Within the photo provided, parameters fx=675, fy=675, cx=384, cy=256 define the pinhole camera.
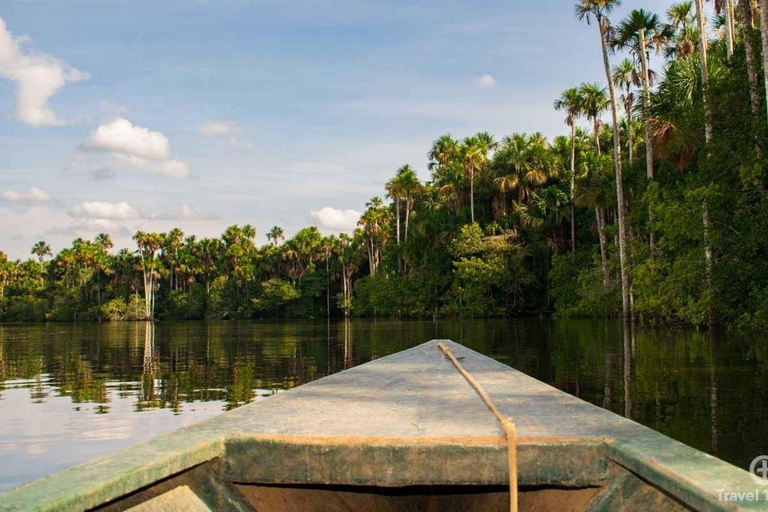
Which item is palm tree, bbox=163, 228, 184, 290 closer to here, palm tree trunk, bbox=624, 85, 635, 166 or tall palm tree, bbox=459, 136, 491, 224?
tall palm tree, bbox=459, 136, 491, 224

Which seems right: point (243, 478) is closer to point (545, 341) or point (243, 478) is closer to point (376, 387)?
point (376, 387)

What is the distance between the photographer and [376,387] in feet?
17.2

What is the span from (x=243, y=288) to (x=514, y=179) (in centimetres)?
4100

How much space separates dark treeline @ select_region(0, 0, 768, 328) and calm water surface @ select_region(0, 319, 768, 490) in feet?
13.4

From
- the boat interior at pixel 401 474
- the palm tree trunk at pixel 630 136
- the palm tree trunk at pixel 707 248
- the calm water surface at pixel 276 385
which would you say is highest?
the palm tree trunk at pixel 630 136

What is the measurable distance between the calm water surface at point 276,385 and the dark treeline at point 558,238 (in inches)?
161

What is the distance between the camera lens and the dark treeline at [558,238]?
21.4m

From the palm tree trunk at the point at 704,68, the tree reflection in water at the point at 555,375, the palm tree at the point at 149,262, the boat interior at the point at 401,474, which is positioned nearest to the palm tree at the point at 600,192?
the palm tree trunk at the point at 704,68

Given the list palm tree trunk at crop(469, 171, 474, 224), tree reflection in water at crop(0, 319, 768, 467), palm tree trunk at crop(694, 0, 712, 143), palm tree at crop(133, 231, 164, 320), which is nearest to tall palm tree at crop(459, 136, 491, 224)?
palm tree trunk at crop(469, 171, 474, 224)

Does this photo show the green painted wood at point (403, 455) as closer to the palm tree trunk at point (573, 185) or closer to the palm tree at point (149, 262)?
the palm tree trunk at point (573, 185)

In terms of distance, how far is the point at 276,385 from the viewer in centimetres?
1226

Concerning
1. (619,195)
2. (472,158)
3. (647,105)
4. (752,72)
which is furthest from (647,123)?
(472,158)

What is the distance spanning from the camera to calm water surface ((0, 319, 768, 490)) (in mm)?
7348

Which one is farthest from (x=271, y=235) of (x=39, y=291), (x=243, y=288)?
(x=39, y=291)
